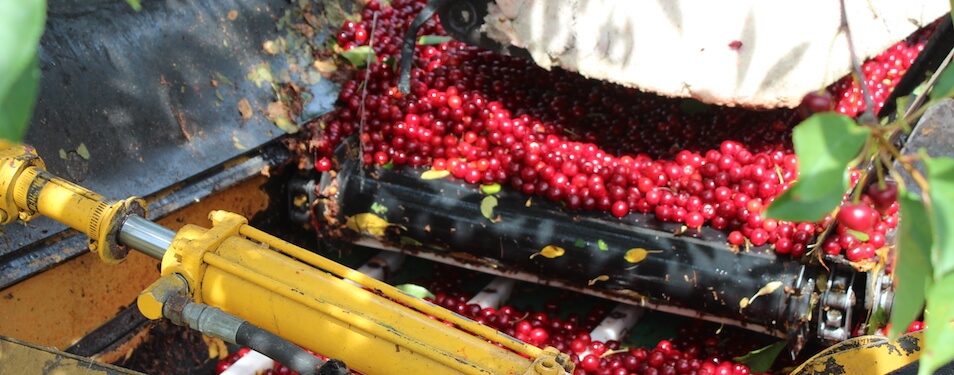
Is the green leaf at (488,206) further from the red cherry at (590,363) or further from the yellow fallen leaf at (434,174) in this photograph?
the red cherry at (590,363)

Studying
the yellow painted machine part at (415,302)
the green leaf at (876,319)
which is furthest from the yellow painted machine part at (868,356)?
the yellow painted machine part at (415,302)

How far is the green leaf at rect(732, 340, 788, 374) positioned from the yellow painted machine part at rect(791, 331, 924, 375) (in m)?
0.83

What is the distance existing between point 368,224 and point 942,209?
2341 millimetres

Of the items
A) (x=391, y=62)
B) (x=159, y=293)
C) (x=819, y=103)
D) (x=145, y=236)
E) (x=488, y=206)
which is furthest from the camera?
(x=391, y=62)

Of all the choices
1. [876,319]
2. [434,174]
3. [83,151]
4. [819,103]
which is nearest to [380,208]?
[434,174]

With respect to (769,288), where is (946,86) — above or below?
above

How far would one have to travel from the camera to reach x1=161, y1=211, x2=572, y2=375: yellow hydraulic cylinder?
55.3 inches

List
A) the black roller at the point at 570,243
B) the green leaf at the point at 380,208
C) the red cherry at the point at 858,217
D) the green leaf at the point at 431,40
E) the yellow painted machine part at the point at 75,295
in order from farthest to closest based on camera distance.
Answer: the green leaf at the point at 431,40 < the green leaf at the point at 380,208 < the black roller at the point at 570,243 < the yellow painted machine part at the point at 75,295 < the red cherry at the point at 858,217

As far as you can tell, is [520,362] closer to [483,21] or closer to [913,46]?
[483,21]

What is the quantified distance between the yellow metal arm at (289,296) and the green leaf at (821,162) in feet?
2.53

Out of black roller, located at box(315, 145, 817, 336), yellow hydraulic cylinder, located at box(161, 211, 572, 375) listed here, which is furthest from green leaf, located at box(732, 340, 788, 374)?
yellow hydraulic cylinder, located at box(161, 211, 572, 375)

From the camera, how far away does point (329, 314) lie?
1.48 m

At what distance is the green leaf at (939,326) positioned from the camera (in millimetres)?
598

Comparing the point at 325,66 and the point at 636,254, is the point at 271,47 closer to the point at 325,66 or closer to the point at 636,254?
the point at 325,66
